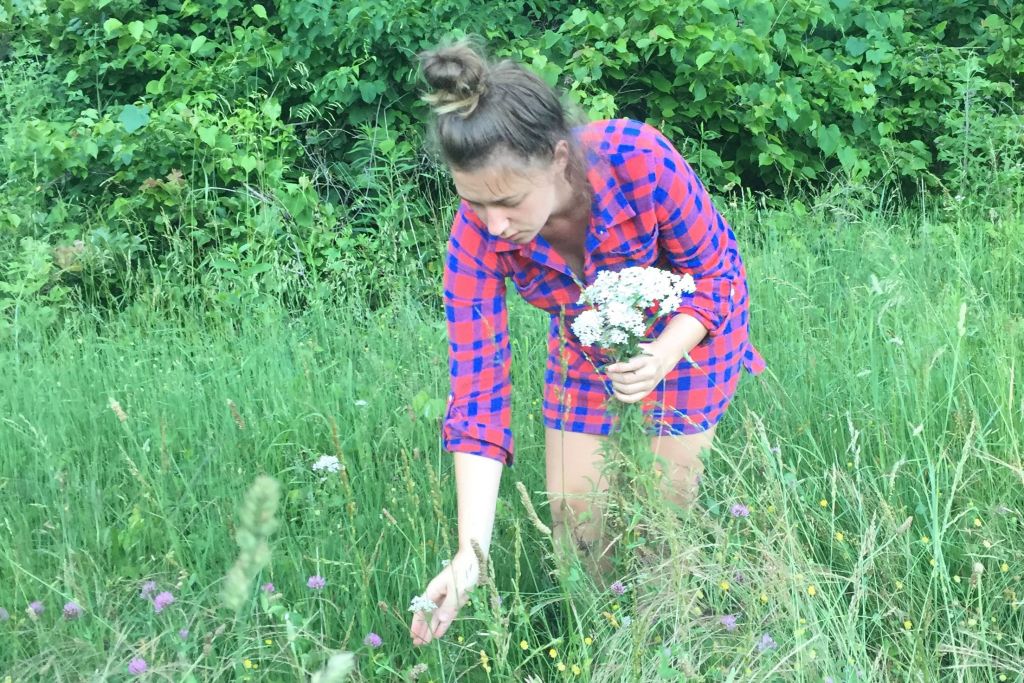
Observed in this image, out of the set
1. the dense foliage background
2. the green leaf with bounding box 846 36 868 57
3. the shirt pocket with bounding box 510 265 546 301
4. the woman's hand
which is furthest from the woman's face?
the green leaf with bounding box 846 36 868 57

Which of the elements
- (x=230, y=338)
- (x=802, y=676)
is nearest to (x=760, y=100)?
(x=230, y=338)

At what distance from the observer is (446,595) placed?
1.72m

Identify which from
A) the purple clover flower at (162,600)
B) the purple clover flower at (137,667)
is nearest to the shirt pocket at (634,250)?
the purple clover flower at (162,600)

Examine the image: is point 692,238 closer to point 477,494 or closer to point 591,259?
point 591,259

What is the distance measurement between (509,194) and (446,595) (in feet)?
2.33

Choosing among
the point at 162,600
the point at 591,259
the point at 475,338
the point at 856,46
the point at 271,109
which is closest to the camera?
the point at 162,600

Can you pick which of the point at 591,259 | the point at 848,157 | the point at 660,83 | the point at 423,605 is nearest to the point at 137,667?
the point at 423,605

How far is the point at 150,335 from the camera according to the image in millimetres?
3809

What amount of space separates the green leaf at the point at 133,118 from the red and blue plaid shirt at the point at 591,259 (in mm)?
3234

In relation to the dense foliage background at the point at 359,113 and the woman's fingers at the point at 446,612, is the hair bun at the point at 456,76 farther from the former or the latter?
the dense foliage background at the point at 359,113

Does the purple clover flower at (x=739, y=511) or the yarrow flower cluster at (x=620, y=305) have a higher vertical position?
the yarrow flower cluster at (x=620, y=305)

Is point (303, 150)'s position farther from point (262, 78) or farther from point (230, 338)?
point (230, 338)

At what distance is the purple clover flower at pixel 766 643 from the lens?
A: 1605 millimetres

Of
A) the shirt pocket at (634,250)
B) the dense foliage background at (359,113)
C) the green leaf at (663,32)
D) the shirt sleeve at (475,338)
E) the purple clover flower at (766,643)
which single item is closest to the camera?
the purple clover flower at (766,643)
